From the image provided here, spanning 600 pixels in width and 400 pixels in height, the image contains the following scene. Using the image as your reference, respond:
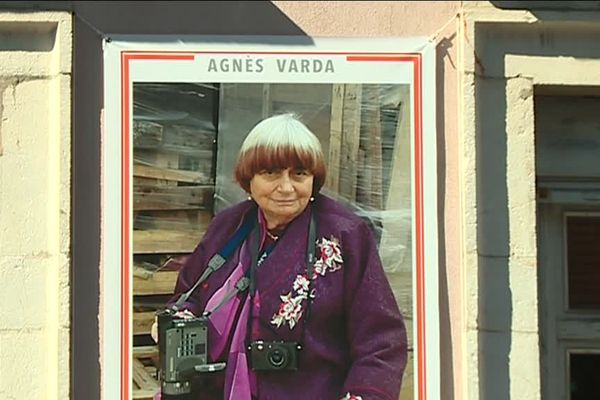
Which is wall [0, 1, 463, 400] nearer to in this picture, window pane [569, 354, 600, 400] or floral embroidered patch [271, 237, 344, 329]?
floral embroidered patch [271, 237, 344, 329]

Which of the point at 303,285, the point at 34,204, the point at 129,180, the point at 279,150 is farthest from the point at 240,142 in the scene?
the point at 34,204

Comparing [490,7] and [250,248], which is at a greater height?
[490,7]

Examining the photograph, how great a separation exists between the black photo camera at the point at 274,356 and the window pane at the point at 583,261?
1.31 metres

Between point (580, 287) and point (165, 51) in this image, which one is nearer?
point (165, 51)

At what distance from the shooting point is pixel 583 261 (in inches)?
202

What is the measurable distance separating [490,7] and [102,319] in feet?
6.70

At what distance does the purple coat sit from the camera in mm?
4703

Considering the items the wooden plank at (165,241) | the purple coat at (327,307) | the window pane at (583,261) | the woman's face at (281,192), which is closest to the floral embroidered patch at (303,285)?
the purple coat at (327,307)

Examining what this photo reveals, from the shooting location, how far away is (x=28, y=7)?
4777 millimetres

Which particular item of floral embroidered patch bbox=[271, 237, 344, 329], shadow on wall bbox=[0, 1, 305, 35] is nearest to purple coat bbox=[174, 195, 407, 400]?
floral embroidered patch bbox=[271, 237, 344, 329]

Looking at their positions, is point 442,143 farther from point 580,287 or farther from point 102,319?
point 102,319

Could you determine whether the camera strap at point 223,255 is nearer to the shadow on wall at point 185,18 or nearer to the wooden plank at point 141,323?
the wooden plank at point 141,323

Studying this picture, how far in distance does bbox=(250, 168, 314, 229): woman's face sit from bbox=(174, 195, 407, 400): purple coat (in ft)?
0.21

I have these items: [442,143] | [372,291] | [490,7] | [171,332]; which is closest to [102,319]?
[171,332]
